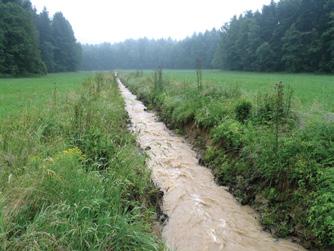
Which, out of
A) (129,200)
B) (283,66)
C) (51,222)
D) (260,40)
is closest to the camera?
(51,222)

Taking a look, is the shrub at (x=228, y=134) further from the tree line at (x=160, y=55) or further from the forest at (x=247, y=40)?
the tree line at (x=160, y=55)

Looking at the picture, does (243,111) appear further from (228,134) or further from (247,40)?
(247,40)

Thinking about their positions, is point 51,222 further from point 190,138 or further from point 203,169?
point 190,138

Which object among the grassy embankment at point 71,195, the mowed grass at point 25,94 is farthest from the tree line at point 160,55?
the grassy embankment at point 71,195

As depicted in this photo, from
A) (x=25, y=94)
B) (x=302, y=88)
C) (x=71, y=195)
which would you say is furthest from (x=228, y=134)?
(x=25, y=94)

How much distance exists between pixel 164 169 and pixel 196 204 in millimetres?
2043

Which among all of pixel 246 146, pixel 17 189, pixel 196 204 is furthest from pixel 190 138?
pixel 17 189

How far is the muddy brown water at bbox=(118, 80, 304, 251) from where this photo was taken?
18.2 ft

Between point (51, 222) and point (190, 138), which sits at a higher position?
point (51, 222)

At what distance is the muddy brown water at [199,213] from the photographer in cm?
554

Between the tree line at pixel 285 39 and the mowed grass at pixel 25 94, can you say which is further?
the tree line at pixel 285 39

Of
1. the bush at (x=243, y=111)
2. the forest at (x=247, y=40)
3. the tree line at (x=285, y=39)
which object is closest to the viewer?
the bush at (x=243, y=111)

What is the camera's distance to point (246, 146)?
7848mm

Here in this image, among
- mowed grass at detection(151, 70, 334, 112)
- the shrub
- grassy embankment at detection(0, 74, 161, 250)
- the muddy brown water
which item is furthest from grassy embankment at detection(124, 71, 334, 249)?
grassy embankment at detection(0, 74, 161, 250)
